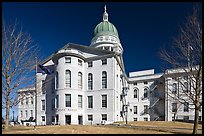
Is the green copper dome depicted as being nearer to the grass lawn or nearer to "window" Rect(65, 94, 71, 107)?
"window" Rect(65, 94, 71, 107)

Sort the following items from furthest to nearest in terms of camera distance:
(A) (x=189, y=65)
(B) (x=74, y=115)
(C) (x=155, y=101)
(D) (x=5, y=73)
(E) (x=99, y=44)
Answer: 1. (E) (x=99, y=44)
2. (C) (x=155, y=101)
3. (B) (x=74, y=115)
4. (D) (x=5, y=73)
5. (A) (x=189, y=65)

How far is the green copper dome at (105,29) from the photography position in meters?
62.1

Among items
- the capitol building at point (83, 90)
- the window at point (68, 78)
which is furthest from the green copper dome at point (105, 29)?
the window at point (68, 78)

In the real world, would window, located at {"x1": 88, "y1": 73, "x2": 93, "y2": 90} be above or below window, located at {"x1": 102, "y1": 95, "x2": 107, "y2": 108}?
above

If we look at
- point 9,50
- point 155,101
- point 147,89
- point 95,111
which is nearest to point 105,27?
point 147,89

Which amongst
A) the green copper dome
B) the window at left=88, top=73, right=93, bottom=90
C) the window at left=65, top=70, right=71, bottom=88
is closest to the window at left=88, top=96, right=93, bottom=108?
the window at left=88, top=73, right=93, bottom=90

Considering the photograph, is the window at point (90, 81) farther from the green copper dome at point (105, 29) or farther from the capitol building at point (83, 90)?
the green copper dome at point (105, 29)

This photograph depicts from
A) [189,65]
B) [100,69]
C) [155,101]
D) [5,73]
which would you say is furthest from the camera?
[155,101]

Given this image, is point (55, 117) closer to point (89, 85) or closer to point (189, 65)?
point (89, 85)

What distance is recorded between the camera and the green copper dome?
6209 cm

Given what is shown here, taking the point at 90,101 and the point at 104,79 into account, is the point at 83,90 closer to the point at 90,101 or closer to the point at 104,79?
the point at 90,101

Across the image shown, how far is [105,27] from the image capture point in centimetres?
6359

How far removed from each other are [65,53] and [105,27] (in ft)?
98.2

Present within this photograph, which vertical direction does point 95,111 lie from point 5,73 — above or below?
below
